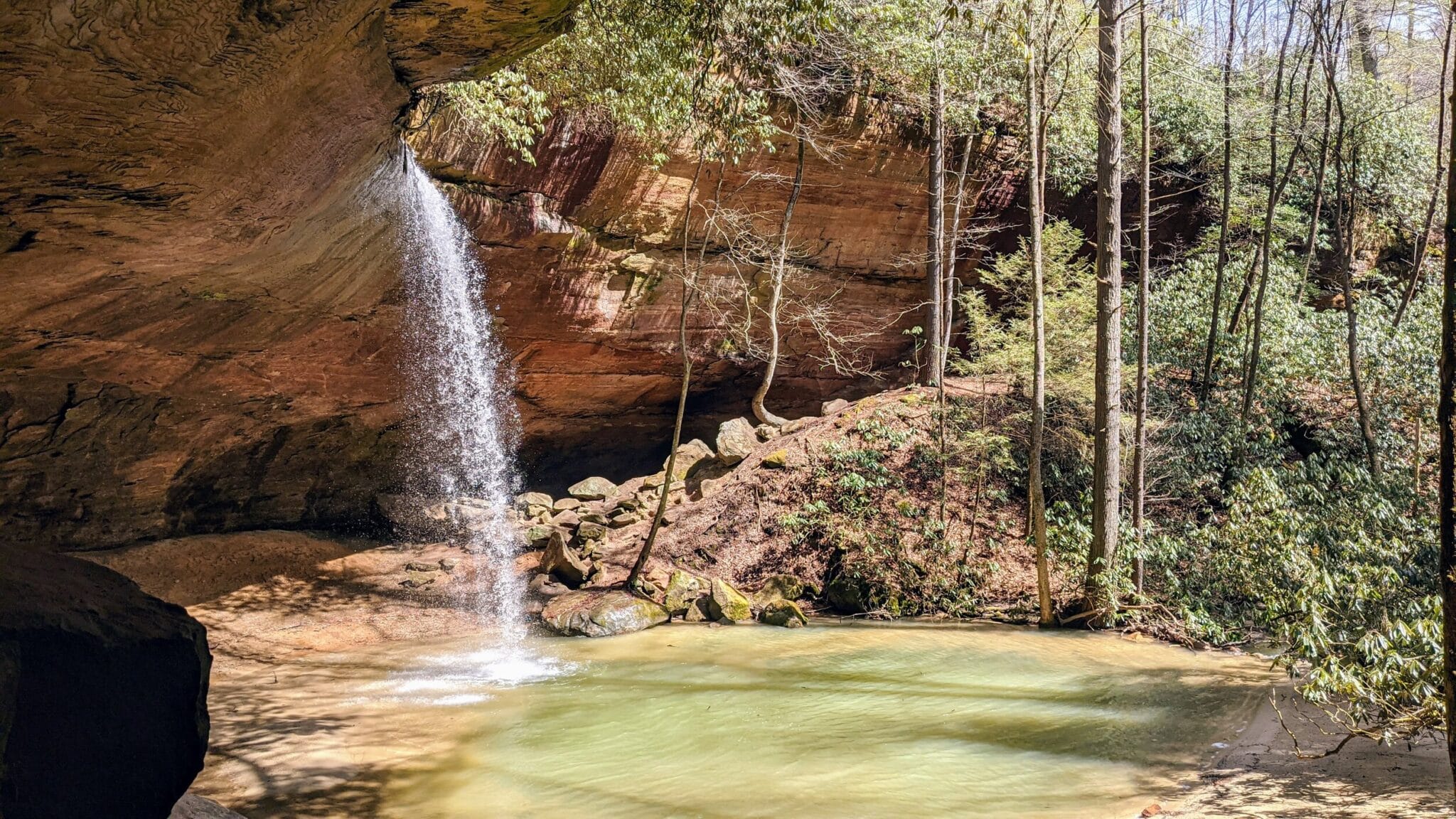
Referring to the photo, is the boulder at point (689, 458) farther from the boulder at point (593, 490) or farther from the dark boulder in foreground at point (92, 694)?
the dark boulder in foreground at point (92, 694)

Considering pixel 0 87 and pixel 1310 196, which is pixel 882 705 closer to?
pixel 0 87

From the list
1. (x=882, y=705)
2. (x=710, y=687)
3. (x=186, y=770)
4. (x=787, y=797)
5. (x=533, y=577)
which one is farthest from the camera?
(x=533, y=577)

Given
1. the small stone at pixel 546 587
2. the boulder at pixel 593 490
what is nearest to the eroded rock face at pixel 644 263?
the boulder at pixel 593 490

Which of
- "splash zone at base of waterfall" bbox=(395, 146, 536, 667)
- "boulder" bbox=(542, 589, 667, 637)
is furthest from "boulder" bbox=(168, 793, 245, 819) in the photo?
"boulder" bbox=(542, 589, 667, 637)

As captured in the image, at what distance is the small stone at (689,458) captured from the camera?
16234 millimetres

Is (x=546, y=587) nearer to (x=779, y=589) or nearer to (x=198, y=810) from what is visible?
(x=779, y=589)

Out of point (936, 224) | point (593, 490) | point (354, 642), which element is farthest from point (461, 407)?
point (936, 224)

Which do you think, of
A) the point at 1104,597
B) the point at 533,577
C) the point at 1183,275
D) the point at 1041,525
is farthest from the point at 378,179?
the point at 1183,275

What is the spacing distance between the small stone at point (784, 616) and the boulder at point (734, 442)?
14.0ft

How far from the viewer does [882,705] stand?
25.4 ft

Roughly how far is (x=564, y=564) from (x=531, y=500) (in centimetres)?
359

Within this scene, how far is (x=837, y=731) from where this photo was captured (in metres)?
6.98

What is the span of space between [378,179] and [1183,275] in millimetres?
15128

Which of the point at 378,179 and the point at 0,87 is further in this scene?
the point at 378,179
